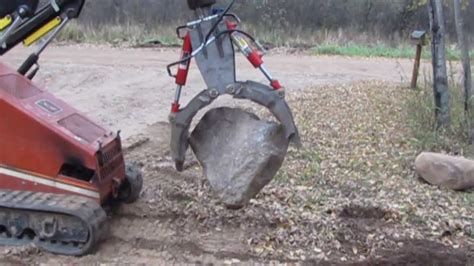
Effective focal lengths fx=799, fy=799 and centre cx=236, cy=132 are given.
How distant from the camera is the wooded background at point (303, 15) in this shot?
67.3ft

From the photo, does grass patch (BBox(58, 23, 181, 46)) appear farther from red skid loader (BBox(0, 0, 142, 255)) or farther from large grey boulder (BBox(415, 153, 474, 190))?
red skid loader (BBox(0, 0, 142, 255))

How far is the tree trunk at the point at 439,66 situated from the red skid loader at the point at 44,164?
3759 millimetres

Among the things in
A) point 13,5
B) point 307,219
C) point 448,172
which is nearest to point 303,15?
point 448,172

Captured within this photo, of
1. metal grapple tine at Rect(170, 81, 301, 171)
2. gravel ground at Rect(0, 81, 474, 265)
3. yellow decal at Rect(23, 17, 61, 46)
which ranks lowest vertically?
gravel ground at Rect(0, 81, 474, 265)

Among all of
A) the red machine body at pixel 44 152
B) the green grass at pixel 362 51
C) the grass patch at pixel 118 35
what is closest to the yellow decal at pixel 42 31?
the red machine body at pixel 44 152

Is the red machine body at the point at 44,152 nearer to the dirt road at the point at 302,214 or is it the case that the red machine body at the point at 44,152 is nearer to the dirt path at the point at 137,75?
the dirt road at the point at 302,214

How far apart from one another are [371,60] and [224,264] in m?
11.3

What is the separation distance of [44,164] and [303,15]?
1686 centimetres

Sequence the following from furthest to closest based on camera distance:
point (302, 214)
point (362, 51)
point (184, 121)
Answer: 1. point (362, 51)
2. point (302, 214)
3. point (184, 121)

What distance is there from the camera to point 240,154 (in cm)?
473

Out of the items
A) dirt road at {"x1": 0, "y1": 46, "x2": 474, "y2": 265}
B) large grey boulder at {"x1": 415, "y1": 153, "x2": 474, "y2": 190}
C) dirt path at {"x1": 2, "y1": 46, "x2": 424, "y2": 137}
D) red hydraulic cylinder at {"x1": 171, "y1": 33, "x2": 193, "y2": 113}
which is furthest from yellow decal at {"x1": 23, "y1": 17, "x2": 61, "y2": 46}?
dirt path at {"x1": 2, "y1": 46, "x2": 424, "y2": 137}

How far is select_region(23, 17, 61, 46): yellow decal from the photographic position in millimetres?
5145

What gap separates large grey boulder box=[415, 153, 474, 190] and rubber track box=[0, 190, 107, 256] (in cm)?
275

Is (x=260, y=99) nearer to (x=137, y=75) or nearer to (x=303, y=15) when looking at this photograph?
(x=137, y=75)
